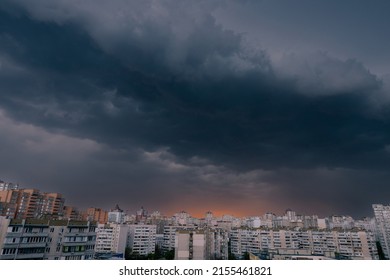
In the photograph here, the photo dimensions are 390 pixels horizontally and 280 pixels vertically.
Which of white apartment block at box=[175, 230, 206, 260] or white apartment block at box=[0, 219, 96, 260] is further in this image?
white apartment block at box=[175, 230, 206, 260]

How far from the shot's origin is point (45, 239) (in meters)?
8.34

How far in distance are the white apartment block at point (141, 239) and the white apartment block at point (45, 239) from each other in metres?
9.22

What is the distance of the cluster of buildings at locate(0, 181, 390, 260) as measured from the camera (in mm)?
8047

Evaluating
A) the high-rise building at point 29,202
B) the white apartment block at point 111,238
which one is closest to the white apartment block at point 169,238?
the white apartment block at point 111,238

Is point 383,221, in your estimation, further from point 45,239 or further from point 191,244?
point 45,239

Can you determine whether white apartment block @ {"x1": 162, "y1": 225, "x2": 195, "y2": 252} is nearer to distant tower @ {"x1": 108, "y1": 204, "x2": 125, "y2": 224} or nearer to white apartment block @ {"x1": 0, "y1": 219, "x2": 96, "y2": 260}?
white apartment block @ {"x1": 0, "y1": 219, "x2": 96, "y2": 260}

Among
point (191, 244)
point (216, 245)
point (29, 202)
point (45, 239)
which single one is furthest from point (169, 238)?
point (45, 239)

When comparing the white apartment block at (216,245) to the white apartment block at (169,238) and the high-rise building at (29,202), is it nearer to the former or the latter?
the white apartment block at (169,238)

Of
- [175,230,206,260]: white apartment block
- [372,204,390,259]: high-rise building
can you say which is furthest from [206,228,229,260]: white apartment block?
[372,204,390,259]: high-rise building

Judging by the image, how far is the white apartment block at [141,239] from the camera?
60.5ft

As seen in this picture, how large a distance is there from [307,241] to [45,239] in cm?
1462

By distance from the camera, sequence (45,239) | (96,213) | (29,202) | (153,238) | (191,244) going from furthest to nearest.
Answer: (96,213), (29,202), (153,238), (191,244), (45,239)

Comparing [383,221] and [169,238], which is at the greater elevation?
[383,221]
